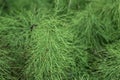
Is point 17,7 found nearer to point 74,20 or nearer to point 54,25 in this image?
point 74,20

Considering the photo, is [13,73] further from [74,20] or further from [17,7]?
[17,7]

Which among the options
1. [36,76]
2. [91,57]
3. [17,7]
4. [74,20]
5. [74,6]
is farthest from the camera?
[17,7]

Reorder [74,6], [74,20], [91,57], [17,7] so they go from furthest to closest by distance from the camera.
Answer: [17,7]
[74,6]
[74,20]
[91,57]

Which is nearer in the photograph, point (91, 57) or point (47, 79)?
point (47, 79)

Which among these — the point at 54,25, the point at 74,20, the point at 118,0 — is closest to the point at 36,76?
Result: the point at 54,25

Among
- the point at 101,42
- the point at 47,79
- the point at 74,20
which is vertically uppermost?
the point at 74,20

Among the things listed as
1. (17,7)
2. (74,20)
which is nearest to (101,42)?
(74,20)

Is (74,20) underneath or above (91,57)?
above
